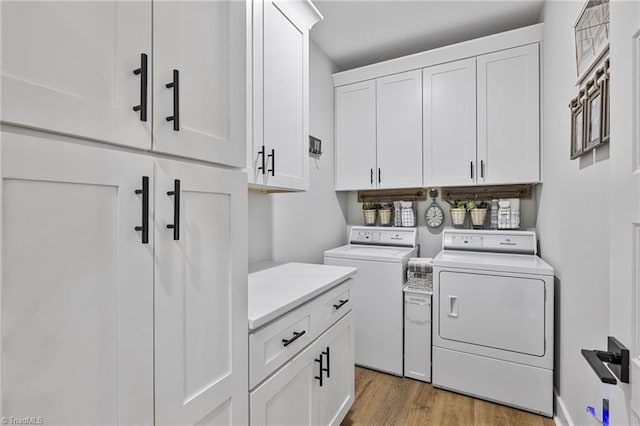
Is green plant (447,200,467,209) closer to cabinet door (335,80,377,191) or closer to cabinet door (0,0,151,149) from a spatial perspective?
cabinet door (335,80,377,191)

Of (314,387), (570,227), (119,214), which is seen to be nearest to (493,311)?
(570,227)

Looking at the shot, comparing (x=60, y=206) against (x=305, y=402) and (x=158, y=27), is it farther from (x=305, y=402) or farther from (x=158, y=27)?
(x=305, y=402)

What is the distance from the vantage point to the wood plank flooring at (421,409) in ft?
6.36

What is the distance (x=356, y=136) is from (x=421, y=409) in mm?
2276

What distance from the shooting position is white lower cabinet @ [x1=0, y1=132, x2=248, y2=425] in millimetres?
489

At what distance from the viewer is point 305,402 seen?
134 cm

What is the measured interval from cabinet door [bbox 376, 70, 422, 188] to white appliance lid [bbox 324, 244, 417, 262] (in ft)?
1.90

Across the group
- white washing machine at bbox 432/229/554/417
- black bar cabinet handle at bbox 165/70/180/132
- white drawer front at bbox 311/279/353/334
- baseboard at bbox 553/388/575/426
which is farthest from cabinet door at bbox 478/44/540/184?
black bar cabinet handle at bbox 165/70/180/132

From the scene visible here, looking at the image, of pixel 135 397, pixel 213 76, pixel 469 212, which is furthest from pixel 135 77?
pixel 469 212

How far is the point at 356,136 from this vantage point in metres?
3.03

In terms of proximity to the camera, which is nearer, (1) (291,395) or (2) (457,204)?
(1) (291,395)

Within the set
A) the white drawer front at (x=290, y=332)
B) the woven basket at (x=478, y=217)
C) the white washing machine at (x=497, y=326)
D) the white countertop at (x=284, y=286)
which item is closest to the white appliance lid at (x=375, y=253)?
the white washing machine at (x=497, y=326)

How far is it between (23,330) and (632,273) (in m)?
1.13

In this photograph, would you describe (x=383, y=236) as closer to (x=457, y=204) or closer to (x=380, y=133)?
(x=457, y=204)
